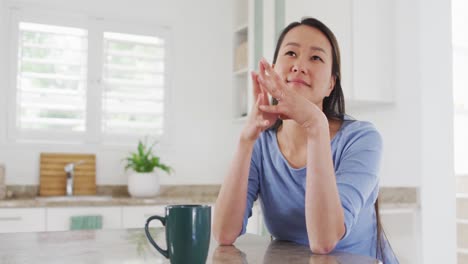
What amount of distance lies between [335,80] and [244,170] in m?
0.42

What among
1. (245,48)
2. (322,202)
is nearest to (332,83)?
(322,202)

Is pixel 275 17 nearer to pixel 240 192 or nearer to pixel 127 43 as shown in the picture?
pixel 127 43

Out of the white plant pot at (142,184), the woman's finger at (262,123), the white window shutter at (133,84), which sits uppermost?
the white window shutter at (133,84)

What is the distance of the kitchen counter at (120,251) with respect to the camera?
95 cm

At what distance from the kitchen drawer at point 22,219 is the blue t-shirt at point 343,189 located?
6.49ft

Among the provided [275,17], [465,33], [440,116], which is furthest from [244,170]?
[465,33]

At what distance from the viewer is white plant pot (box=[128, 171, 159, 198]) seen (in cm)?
350

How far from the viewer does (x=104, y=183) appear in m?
3.67

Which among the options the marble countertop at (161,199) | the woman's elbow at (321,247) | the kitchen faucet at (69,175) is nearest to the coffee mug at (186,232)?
the woman's elbow at (321,247)

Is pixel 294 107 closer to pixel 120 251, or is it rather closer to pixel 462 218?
pixel 120 251

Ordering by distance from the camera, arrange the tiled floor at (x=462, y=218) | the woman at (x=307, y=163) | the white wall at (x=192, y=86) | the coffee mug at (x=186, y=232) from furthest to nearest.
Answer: the white wall at (x=192, y=86)
the tiled floor at (x=462, y=218)
the woman at (x=307, y=163)
the coffee mug at (x=186, y=232)

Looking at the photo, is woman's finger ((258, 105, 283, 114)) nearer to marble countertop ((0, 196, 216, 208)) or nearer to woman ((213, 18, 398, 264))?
woman ((213, 18, 398, 264))

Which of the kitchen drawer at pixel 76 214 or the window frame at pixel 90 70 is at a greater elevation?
the window frame at pixel 90 70

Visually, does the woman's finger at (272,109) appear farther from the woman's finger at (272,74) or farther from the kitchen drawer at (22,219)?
the kitchen drawer at (22,219)
